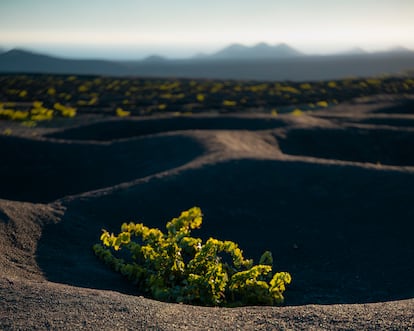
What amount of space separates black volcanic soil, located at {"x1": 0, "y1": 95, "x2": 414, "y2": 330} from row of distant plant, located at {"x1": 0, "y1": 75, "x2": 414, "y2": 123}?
15232mm

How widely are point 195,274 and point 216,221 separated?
3797mm

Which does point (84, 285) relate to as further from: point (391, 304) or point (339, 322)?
point (391, 304)

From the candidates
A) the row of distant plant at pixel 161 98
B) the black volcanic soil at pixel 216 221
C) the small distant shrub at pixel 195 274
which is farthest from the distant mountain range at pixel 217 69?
the small distant shrub at pixel 195 274

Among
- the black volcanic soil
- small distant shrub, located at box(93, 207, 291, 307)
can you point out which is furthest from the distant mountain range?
small distant shrub, located at box(93, 207, 291, 307)

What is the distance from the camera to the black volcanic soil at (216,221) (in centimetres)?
550

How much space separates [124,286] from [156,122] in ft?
55.5

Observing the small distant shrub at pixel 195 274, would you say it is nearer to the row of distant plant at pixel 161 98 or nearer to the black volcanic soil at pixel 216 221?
the black volcanic soil at pixel 216 221

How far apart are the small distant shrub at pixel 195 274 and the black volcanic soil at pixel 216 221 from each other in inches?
15.9

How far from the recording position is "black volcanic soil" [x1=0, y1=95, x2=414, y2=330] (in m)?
5.50

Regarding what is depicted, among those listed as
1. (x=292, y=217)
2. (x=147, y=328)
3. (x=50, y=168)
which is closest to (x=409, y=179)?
(x=292, y=217)

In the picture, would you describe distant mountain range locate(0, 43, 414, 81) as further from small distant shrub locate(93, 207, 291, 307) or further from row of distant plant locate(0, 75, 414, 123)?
small distant shrub locate(93, 207, 291, 307)

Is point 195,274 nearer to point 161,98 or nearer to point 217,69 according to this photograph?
point 161,98

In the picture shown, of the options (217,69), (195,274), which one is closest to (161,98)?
(195,274)

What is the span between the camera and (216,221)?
1090 cm
